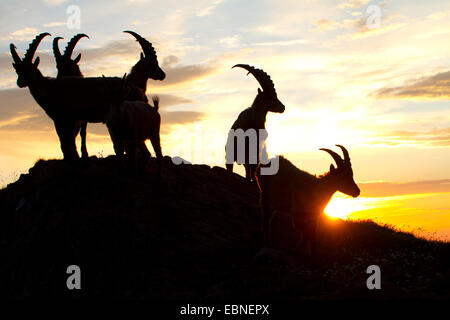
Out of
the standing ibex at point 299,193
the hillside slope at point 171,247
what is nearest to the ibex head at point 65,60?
the hillside slope at point 171,247

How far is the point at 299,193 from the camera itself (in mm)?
13477

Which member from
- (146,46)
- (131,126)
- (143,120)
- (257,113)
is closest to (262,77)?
(257,113)

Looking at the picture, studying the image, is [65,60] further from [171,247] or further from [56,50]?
[171,247]

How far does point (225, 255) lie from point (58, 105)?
6978 mm

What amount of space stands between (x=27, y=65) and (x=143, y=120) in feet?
14.0

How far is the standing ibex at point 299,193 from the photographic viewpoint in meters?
13.4

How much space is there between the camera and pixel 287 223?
16.0 m

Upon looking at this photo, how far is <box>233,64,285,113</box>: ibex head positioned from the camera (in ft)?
45.7

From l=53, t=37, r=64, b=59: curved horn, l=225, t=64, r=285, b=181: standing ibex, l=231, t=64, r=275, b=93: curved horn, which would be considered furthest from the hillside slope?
l=231, t=64, r=275, b=93: curved horn

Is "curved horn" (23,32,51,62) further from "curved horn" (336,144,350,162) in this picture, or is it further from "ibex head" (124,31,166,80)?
"curved horn" (336,144,350,162)

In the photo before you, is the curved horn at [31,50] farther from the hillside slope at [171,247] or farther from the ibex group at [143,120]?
the hillside slope at [171,247]

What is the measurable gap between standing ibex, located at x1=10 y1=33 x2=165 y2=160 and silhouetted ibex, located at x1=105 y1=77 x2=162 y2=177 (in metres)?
1.16
